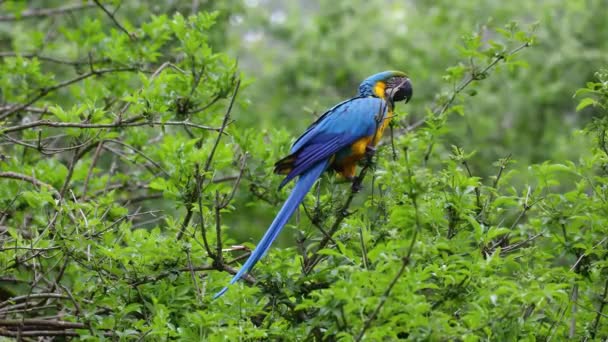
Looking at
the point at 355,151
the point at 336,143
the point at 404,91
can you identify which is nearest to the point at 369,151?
the point at 355,151

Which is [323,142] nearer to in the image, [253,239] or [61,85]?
[253,239]

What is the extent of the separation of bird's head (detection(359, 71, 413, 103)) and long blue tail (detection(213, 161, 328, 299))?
97 centimetres

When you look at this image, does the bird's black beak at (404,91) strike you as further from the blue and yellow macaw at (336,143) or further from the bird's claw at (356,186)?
the bird's claw at (356,186)

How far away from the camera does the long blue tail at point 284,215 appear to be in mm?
4246

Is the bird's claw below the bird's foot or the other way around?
below

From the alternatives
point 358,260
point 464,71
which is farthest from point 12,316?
point 464,71

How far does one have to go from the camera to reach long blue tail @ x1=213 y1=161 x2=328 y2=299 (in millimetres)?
4246

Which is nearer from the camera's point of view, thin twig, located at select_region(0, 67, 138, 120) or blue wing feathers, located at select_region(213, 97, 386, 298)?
blue wing feathers, located at select_region(213, 97, 386, 298)

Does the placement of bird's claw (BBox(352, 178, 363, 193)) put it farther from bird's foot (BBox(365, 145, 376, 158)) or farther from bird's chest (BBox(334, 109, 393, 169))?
bird's chest (BBox(334, 109, 393, 169))

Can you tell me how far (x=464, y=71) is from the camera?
521 centimetres

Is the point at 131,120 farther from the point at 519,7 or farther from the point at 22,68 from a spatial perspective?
the point at 519,7

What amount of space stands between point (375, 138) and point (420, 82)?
7474 millimetres

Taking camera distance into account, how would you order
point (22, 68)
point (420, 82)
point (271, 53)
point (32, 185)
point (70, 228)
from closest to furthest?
point (70, 228) < point (32, 185) < point (22, 68) < point (420, 82) < point (271, 53)

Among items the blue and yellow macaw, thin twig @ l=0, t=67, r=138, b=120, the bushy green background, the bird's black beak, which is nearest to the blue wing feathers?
the blue and yellow macaw
